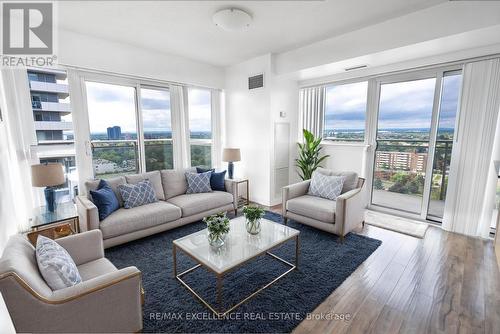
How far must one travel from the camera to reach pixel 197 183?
3.85 metres

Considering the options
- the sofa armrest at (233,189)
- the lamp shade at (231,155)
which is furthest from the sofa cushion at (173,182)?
the lamp shade at (231,155)

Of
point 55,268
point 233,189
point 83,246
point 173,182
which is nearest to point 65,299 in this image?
point 55,268

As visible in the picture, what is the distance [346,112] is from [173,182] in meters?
3.35

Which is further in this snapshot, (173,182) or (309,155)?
(309,155)

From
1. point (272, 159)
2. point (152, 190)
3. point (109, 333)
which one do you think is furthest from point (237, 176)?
point (109, 333)

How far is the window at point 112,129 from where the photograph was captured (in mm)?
3498

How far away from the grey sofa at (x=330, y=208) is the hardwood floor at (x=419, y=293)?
0.48 metres

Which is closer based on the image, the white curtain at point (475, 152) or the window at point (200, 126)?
the white curtain at point (475, 152)

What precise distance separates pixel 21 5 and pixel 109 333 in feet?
10.7

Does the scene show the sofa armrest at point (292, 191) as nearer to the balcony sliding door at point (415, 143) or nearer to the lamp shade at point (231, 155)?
the lamp shade at point (231, 155)

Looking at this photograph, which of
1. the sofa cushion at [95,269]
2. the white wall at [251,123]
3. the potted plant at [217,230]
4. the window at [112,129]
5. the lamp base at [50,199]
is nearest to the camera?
the sofa cushion at [95,269]

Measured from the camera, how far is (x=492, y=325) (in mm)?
1744

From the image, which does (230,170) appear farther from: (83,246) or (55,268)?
(55,268)

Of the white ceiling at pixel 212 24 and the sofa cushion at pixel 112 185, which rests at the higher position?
the white ceiling at pixel 212 24
